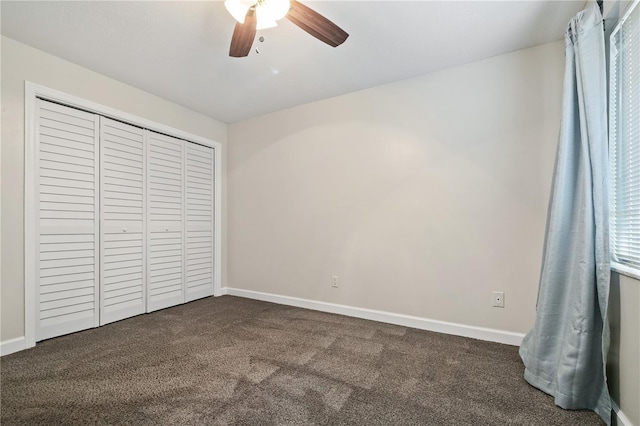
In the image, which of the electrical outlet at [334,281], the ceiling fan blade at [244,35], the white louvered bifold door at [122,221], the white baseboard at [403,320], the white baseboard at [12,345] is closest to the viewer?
the ceiling fan blade at [244,35]

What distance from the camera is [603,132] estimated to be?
1521 millimetres

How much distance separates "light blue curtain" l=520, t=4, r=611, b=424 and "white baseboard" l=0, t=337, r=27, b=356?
367 cm

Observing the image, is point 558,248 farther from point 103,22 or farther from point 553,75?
point 103,22

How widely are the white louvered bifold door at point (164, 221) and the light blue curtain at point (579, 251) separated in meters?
3.49

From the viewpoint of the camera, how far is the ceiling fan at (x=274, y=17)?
1.54 metres

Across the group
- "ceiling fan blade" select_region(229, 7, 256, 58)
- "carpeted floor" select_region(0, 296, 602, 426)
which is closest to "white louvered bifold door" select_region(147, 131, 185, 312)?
"carpeted floor" select_region(0, 296, 602, 426)

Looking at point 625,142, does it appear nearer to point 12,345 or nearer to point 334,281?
point 334,281

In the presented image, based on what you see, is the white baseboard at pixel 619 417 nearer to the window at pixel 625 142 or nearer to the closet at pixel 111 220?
the window at pixel 625 142

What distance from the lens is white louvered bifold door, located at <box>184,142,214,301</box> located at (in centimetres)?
357

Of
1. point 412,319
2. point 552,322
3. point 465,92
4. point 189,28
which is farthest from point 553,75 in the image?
point 189,28

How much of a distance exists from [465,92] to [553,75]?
0.61 metres

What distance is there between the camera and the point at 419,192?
2.69 metres

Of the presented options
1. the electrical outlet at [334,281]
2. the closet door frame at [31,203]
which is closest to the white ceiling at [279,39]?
the closet door frame at [31,203]

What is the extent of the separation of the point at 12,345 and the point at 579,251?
12.9 feet
